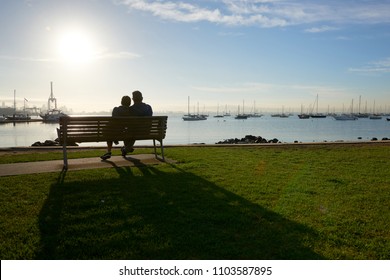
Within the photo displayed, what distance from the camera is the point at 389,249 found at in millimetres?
3369

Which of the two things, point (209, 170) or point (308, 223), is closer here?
point (308, 223)

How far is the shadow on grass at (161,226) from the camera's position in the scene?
322 cm

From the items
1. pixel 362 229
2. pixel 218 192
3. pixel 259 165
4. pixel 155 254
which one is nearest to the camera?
pixel 155 254

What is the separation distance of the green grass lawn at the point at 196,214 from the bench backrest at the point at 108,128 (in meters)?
0.73

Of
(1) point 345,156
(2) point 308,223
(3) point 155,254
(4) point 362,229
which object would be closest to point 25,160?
(3) point 155,254

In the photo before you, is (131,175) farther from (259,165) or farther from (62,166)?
(259,165)

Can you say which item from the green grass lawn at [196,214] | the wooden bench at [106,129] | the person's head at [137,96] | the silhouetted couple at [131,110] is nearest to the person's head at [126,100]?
the silhouetted couple at [131,110]

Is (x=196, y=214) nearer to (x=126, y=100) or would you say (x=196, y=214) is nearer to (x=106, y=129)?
(x=106, y=129)

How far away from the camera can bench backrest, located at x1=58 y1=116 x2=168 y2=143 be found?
6.73m

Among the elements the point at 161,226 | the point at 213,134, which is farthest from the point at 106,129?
the point at 213,134

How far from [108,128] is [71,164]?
1.34 meters

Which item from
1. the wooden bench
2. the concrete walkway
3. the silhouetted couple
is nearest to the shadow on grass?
the wooden bench

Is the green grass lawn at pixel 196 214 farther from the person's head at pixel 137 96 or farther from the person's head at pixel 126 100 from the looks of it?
the person's head at pixel 126 100

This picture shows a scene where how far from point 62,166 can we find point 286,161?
18.3 feet
